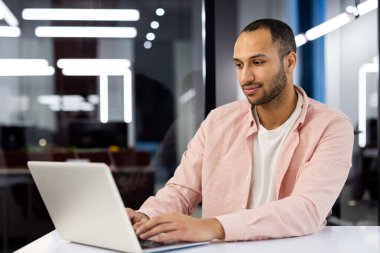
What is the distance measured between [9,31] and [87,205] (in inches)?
124

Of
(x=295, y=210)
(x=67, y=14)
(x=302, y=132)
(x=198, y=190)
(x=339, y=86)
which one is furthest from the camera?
(x=67, y=14)

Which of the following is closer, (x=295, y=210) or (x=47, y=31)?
(x=295, y=210)

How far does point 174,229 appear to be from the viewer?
4.63 ft

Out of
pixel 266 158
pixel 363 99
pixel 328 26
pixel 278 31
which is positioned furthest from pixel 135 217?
pixel 363 99

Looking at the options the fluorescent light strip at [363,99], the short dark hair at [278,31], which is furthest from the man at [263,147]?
the fluorescent light strip at [363,99]

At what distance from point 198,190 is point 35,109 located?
2.47 meters

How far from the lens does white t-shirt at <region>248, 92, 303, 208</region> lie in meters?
2.00

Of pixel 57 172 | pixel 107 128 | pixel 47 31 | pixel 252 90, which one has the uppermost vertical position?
pixel 47 31

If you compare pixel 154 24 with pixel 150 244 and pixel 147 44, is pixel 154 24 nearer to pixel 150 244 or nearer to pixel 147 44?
pixel 147 44

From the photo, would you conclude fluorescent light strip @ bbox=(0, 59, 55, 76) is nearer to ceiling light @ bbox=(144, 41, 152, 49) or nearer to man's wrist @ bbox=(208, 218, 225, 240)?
ceiling light @ bbox=(144, 41, 152, 49)

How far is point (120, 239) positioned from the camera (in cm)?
131

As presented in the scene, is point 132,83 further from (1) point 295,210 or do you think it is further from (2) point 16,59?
(1) point 295,210

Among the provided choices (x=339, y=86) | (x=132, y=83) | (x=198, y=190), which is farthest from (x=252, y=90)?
(x=132, y=83)

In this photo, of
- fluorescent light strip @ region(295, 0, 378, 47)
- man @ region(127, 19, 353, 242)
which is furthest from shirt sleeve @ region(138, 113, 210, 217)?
fluorescent light strip @ region(295, 0, 378, 47)
